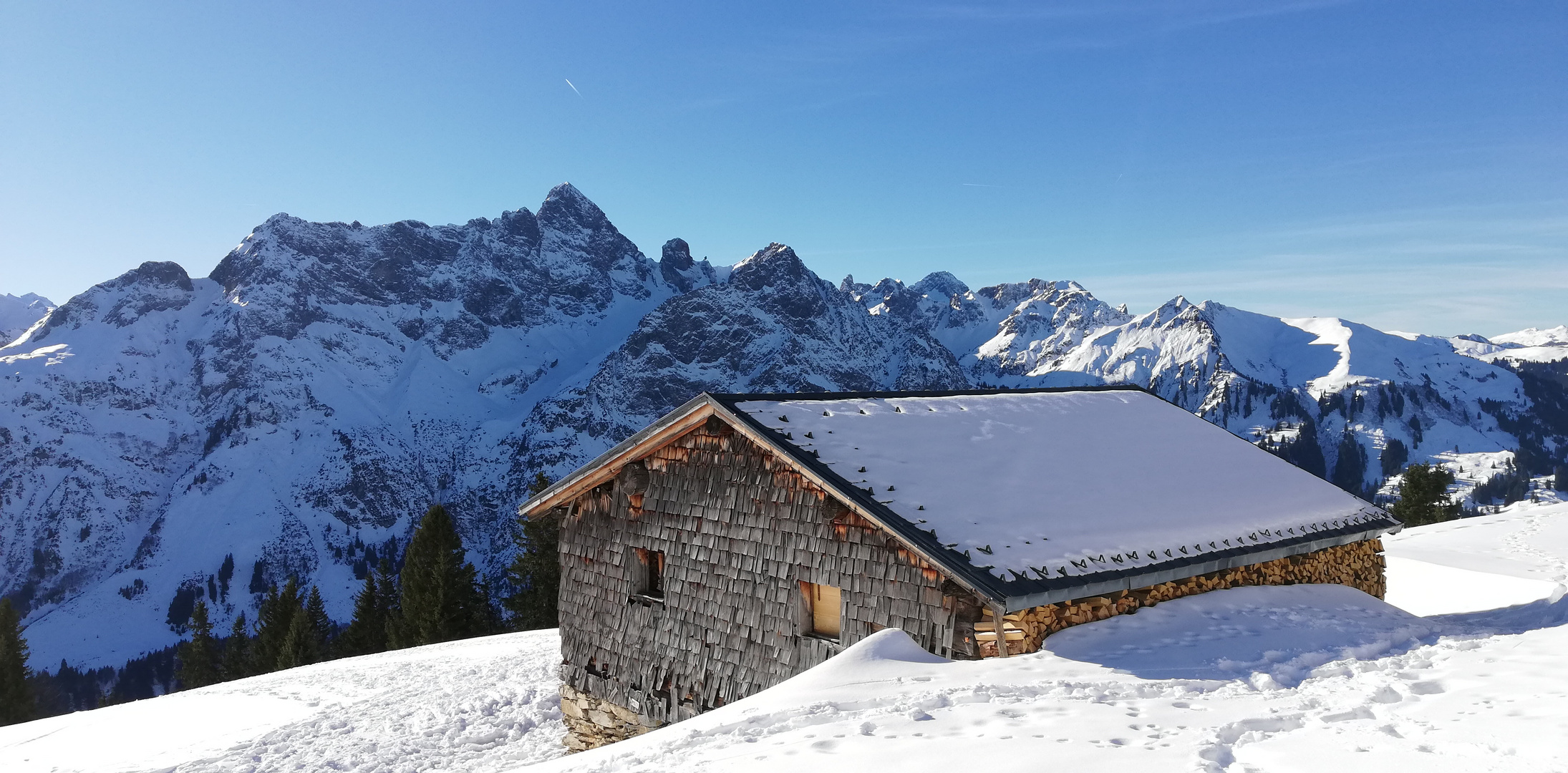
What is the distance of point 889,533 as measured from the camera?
33.0 ft

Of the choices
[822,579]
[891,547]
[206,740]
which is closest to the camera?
[891,547]

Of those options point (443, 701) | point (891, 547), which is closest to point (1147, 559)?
point (891, 547)

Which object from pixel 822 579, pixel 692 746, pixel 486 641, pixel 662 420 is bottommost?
pixel 486 641

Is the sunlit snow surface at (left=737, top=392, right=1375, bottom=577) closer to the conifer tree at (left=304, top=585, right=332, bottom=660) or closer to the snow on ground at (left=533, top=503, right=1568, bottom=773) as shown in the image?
the snow on ground at (left=533, top=503, right=1568, bottom=773)

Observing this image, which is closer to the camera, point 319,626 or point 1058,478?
point 1058,478

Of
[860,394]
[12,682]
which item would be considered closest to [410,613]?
[12,682]

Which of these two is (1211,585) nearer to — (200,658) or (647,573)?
(647,573)

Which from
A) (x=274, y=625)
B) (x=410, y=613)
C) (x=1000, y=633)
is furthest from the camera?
(x=274, y=625)

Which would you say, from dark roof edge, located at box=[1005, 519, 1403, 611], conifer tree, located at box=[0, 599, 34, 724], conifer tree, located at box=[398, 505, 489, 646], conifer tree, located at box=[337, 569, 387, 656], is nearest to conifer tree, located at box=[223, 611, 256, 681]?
conifer tree, located at box=[337, 569, 387, 656]

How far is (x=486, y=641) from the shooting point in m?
26.3

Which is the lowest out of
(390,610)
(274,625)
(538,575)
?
(274,625)

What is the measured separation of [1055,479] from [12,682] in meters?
57.0

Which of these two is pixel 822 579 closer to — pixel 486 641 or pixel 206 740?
pixel 206 740

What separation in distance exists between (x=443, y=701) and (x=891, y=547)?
37.7ft
